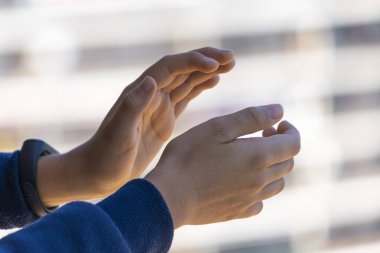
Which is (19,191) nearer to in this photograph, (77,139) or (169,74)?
(169,74)

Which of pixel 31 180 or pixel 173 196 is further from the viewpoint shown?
pixel 31 180

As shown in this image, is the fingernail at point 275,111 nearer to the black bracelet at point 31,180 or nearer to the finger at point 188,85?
the finger at point 188,85

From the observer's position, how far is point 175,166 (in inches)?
25.7

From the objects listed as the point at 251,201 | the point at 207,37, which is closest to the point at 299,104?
the point at 207,37

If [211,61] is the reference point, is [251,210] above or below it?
below

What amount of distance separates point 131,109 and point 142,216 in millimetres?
138

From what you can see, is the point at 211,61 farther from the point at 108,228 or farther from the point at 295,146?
the point at 108,228

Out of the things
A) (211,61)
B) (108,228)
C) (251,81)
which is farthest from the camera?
(251,81)

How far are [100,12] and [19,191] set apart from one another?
64cm

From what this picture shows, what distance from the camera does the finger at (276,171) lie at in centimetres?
68

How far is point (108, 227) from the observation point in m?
0.57

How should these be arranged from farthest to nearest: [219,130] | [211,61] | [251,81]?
[251,81]
[211,61]
[219,130]

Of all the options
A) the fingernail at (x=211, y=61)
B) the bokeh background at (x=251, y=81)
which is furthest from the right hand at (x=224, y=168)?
the bokeh background at (x=251, y=81)

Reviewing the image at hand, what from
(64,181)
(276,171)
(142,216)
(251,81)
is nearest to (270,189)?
(276,171)
